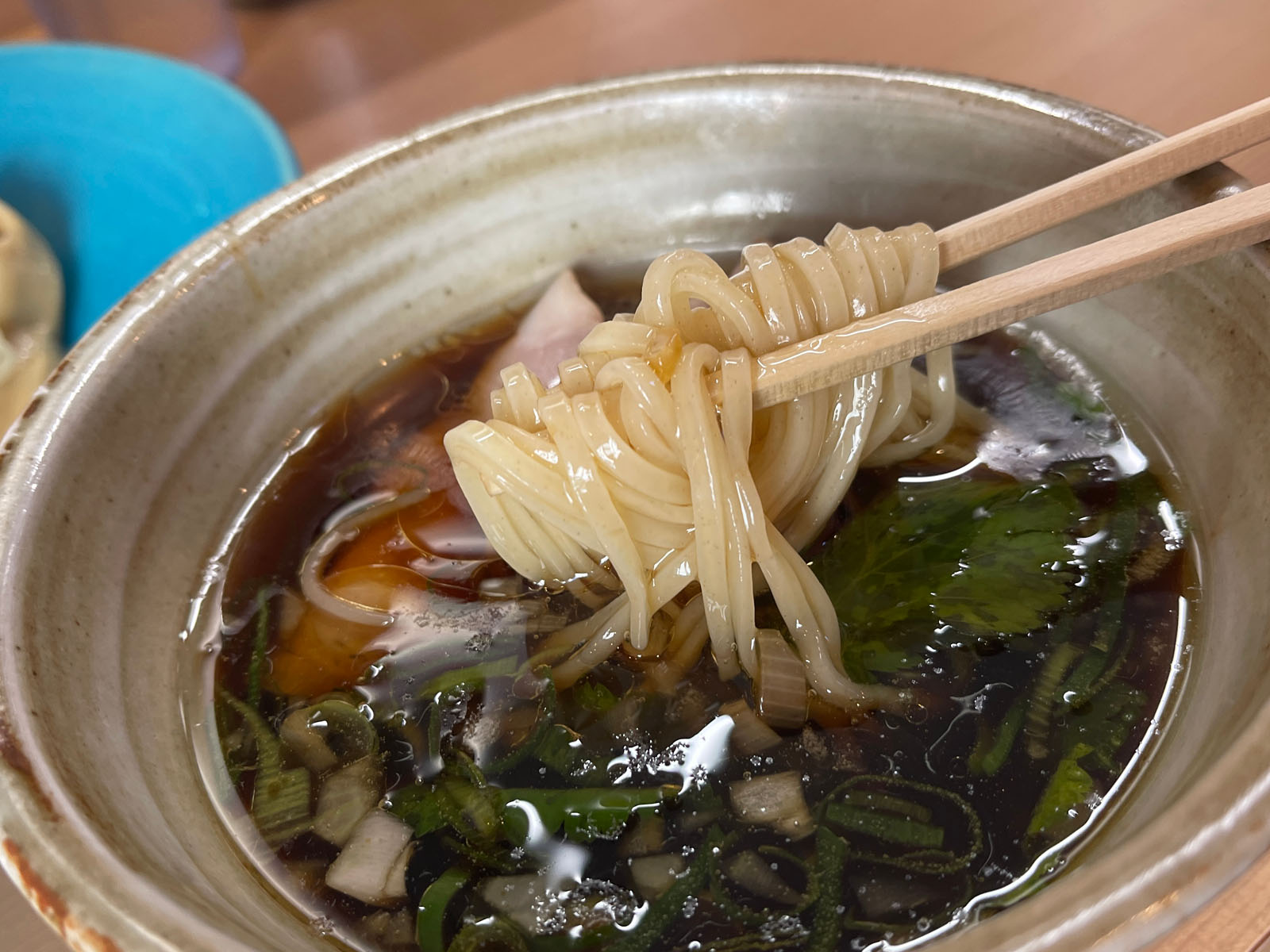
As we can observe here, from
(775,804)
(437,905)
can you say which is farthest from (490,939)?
(775,804)

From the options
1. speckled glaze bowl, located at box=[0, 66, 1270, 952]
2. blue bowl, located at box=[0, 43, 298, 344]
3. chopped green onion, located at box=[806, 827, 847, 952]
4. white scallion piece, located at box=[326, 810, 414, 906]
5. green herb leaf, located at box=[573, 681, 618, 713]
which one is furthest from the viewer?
blue bowl, located at box=[0, 43, 298, 344]

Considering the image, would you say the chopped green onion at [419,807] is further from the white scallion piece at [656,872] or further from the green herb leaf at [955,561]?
the green herb leaf at [955,561]

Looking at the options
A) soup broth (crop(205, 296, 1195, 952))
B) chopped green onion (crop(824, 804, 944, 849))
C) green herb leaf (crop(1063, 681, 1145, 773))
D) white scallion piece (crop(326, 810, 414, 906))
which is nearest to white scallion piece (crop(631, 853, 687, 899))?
soup broth (crop(205, 296, 1195, 952))

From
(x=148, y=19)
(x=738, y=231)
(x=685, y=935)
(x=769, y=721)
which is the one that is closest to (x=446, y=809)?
(x=685, y=935)

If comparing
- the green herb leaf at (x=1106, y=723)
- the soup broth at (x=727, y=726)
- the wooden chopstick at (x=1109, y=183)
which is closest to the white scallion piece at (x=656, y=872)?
the soup broth at (x=727, y=726)

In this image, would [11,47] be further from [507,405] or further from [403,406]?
[507,405]

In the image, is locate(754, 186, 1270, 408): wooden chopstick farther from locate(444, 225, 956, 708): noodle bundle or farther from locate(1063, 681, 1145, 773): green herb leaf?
locate(1063, 681, 1145, 773): green herb leaf

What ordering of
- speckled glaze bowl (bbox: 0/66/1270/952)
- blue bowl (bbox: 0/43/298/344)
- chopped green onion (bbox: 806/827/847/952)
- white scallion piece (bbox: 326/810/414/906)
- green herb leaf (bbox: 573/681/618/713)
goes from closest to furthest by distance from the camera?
speckled glaze bowl (bbox: 0/66/1270/952) < chopped green onion (bbox: 806/827/847/952) < white scallion piece (bbox: 326/810/414/906) < green herb leaf (bbox: 573/681/618/713) < blue bowl (bbox: 0/43/298/344)
